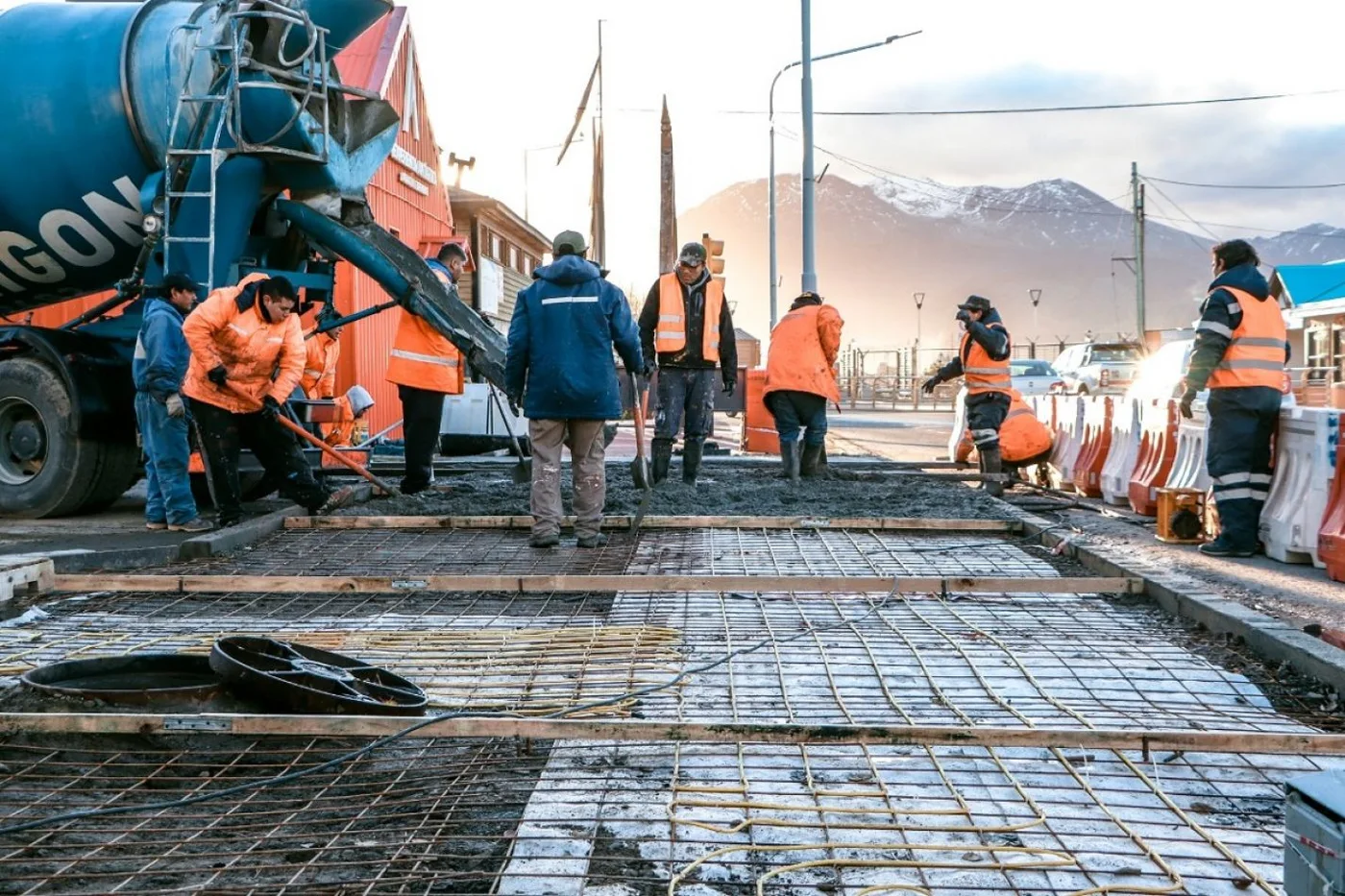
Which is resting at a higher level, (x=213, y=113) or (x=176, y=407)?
(x=213, y=113)

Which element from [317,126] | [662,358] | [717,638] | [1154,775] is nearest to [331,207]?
[317,126]

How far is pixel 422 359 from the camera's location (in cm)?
857

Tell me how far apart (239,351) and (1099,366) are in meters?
28.0

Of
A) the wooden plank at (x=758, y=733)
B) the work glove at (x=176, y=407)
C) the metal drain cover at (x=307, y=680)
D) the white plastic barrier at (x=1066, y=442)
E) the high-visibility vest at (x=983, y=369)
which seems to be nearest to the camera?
the wooden plank at (x=758, y=733)

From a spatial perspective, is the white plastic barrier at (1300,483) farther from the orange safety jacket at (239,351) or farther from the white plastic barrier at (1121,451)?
the orange safety jacket at (239,351)

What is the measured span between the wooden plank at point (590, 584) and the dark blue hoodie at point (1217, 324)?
2060mm

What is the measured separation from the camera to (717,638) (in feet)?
15.7

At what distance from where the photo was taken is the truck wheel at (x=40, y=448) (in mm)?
8172

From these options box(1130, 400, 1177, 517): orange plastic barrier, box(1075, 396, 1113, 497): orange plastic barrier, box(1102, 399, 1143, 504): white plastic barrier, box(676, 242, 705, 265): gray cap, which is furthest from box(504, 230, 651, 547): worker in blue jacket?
box(1075, 396, 1113, 497): orange plastic barrier

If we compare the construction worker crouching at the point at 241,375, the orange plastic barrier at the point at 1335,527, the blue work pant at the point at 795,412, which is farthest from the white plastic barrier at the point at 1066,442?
the construction worker crouching at the point at 241,375

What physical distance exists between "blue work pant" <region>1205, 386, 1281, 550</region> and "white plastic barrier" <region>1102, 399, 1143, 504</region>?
2.52 m

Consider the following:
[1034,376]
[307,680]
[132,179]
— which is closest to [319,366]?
[132,179]

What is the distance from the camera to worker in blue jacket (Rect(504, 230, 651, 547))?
689 centimetres

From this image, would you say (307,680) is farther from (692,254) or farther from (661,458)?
(692,254)
